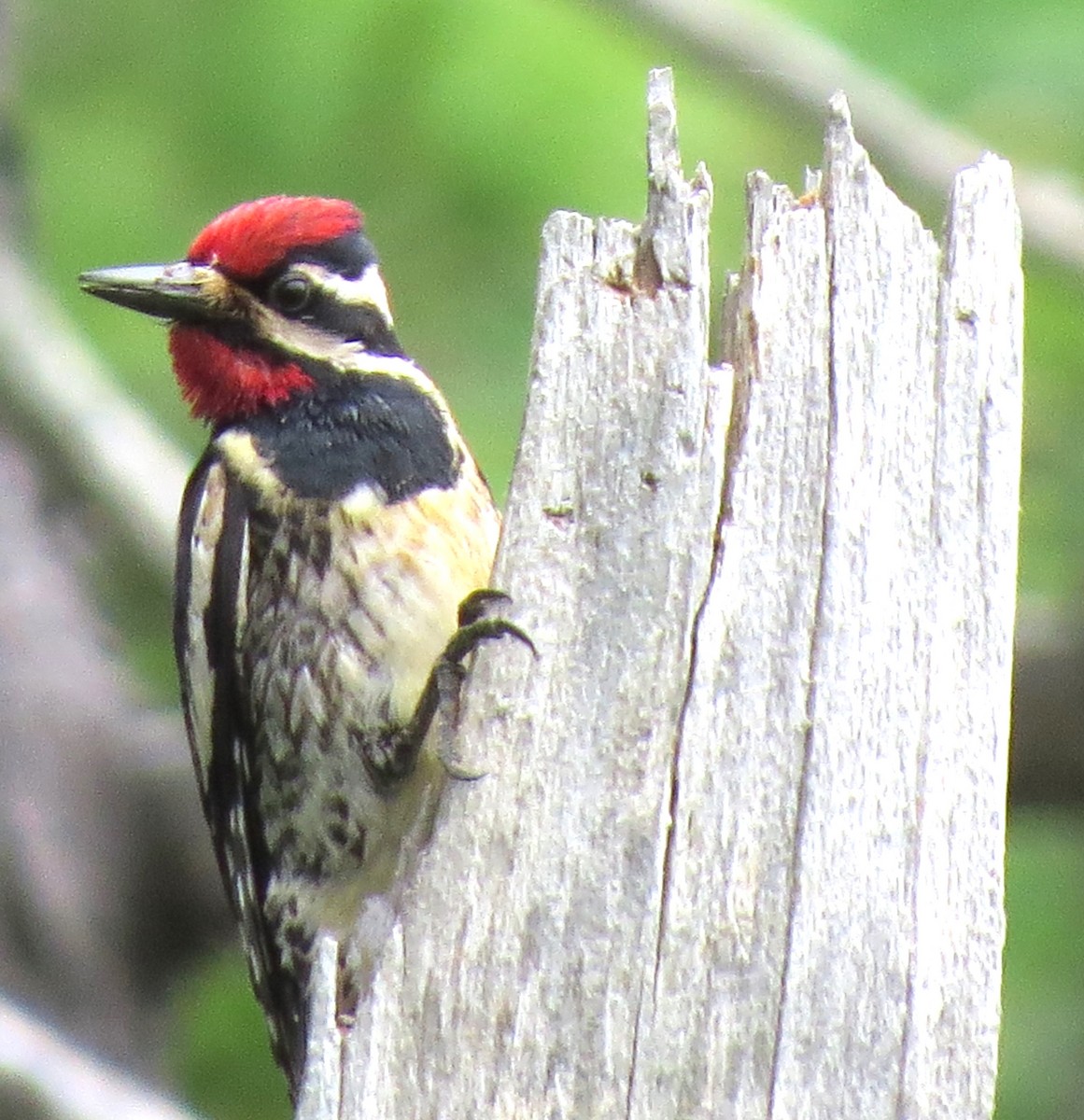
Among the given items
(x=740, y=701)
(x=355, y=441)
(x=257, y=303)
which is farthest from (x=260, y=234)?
(x=740, y=701)

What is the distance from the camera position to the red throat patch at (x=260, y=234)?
3.35 metres

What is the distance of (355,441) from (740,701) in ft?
3.67

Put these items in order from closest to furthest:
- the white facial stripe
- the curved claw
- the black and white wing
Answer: the curved claw → the black and white wing → the white facial stripe

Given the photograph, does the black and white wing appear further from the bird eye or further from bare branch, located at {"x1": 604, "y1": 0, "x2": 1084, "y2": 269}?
bare branch, located at {"x1": 604, "y1": 0, "x2": 1084, "y2": 269}

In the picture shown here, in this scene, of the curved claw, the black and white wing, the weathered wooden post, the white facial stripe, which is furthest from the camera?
the white facial stripe

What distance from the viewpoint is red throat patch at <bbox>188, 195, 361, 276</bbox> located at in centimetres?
335

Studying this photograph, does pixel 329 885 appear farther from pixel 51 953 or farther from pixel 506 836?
pixel 51 953

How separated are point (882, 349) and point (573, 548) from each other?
0.41 meters

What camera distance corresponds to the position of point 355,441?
326cm

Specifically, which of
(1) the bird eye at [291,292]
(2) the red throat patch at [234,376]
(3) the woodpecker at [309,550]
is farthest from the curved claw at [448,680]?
(1) the bird eye at [291,292]

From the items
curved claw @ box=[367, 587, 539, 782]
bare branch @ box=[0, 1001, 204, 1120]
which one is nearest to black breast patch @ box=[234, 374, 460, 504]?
curved claw @ box=[367, 587, 539, 782]

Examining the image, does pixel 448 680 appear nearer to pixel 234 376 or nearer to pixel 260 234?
pixel 234 376

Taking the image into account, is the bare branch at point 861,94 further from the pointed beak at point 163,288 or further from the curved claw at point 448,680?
the curved claw at point 448,680

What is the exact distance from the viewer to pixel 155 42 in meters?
5.74
